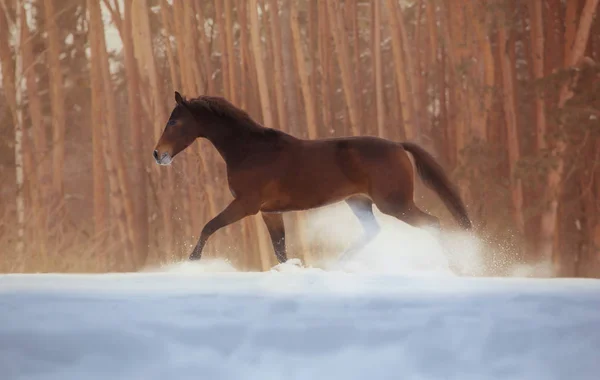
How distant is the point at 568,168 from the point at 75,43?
7898 mm

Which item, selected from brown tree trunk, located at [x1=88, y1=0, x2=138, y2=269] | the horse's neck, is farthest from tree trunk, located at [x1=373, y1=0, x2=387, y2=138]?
the horse's neck

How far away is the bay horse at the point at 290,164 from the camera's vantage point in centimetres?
397

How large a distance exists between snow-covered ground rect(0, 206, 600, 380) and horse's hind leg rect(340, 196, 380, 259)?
2700 millimetres

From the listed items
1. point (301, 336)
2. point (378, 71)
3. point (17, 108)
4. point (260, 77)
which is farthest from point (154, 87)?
point (301, 336)

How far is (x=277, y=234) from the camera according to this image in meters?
3.97

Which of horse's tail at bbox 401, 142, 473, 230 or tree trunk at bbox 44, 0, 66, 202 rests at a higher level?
tree trunk at bbox 44, 0, 66, 202

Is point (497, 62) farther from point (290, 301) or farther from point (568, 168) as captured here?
point (290, 301)

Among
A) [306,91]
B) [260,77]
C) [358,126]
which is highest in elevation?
[260,77]

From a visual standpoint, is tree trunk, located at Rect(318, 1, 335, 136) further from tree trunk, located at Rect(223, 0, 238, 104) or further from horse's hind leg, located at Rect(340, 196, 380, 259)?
horse's hind leg, located at Rect(340, 196, 380, 259)

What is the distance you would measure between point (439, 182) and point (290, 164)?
789 millimetres

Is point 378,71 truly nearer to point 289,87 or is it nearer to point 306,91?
point 306,91

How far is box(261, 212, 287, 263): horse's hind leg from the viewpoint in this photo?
3.94 metres

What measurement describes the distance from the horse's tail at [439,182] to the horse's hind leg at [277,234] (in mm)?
774

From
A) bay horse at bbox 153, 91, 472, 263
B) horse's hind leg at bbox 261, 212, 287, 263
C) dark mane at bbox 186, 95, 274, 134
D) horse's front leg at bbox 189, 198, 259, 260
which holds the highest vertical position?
dark mane at bbox 186, 95, 274, 134
